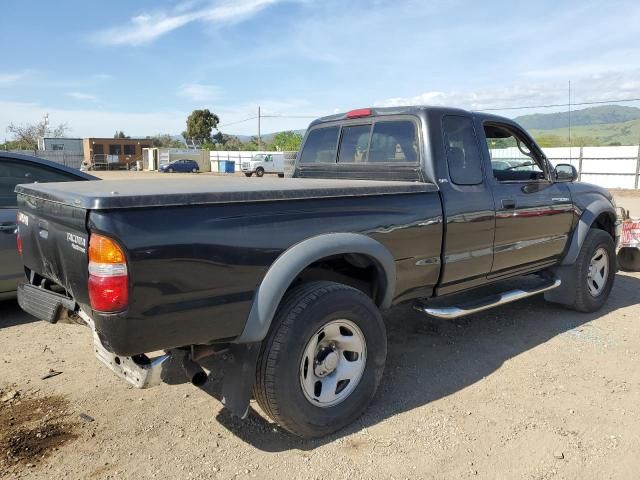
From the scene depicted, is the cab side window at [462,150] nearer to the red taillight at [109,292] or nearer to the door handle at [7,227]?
the red taillight at [109,292]

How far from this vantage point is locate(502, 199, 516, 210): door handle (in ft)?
13.7

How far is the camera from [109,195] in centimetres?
234

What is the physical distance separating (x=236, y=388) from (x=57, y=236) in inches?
48.2

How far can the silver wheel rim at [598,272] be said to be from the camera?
5363mm

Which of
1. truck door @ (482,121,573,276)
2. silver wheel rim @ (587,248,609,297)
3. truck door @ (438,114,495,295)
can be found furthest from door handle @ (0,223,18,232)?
silver wheel rim @ (587,248,609,297)

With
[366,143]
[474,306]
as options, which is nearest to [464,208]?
[474,306]

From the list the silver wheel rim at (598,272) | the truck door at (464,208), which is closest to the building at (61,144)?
the silver wheel rim at (598,272)

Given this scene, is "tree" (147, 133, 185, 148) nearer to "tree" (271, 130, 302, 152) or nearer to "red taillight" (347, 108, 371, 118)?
"tree" (271, 130, 302, 152)

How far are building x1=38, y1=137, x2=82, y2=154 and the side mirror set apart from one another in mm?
73099

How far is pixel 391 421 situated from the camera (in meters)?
3.28

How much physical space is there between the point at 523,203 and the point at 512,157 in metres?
0.92

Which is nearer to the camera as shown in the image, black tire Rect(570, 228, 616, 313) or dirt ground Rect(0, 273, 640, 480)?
dirt ground Rect(0, 273, 640, 480)

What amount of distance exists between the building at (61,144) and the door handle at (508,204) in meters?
73.3

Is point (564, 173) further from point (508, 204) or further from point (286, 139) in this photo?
point (286, 139)
